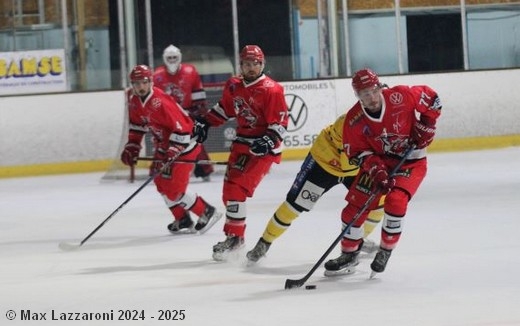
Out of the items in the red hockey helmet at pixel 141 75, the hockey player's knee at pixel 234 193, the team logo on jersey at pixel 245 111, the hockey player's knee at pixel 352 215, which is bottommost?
the hockey player's knee at pixel 352 215

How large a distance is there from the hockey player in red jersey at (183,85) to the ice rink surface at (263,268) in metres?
1.18

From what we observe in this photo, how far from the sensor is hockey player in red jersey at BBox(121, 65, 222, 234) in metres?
7.74

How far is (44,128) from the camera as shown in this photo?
12.6 meters

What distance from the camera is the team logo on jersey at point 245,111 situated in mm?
6758

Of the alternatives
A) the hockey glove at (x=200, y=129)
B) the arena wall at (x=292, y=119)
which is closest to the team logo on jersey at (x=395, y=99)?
the hockey glove at (x=200, y=129)

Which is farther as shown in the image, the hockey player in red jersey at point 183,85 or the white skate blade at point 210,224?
the hockey player in red jersey at point 183,85

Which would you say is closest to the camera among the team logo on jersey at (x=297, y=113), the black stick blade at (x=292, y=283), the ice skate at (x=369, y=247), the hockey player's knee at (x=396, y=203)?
the black stick blade at (x=292, y=283)

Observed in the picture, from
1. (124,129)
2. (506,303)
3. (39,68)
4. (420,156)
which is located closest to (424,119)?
(420,156)

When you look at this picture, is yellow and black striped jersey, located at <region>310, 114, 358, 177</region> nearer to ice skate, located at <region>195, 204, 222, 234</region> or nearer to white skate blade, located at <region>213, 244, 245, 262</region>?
white skate blade, located at <region>213, 244, 245, 262</region>

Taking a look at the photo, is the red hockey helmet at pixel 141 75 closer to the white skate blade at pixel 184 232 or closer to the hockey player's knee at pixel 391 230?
the white skate blade at pixel 184 232

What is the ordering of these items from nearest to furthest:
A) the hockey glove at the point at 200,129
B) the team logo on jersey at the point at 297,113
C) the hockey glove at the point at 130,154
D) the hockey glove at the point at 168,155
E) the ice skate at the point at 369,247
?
the ice skate at the point at 369,247 < the hockey glove at the point at 200,129 < the hockey glove at the point at 168,155 < the hockey glove at the point at 130,154 < the team logo on jersey at the point at 297,113

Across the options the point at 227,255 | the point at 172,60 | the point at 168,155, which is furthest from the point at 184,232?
the point at 172,60

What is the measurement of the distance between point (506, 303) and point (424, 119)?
109 cm

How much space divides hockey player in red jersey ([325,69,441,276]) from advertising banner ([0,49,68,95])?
7461mm
